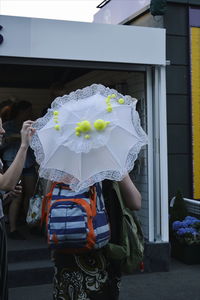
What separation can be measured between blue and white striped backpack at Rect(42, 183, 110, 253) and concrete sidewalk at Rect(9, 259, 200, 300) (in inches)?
113

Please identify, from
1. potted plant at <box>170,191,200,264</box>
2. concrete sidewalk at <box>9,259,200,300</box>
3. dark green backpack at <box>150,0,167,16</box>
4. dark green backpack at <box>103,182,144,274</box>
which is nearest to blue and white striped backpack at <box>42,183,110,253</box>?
dark green backpack at <box>103,182,144,274</box>

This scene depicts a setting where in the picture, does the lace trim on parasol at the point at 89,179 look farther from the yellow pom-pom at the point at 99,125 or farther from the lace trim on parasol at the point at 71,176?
the yellow pom-pom at the point at 99,125

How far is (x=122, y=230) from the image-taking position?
266cm

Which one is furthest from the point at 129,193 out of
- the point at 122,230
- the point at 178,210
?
the point at 178,210

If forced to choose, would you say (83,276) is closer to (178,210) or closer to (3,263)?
(3,263)

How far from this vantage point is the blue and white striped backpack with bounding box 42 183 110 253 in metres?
2.35

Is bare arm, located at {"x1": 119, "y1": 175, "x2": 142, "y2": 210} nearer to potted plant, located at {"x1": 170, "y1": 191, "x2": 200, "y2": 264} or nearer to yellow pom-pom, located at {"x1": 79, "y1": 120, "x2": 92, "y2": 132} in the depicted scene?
yellow pom-pom, located at {"x1": 79, "y1": 120, "x2": 92, "y2": 132}

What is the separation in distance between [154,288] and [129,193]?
3.09 m

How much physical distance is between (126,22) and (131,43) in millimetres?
2974

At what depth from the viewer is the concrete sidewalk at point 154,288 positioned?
5.02 m

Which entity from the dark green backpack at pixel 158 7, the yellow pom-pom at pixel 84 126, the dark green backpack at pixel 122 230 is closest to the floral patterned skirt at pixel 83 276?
the dark green backpack at pixel 122 230

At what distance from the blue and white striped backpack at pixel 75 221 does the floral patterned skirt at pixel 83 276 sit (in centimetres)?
15

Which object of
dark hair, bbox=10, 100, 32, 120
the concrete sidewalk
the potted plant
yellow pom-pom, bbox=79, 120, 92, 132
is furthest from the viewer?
dark hair, bbox=10, 100, 32, 120

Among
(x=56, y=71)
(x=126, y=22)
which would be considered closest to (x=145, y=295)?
(x=56, y=71)
